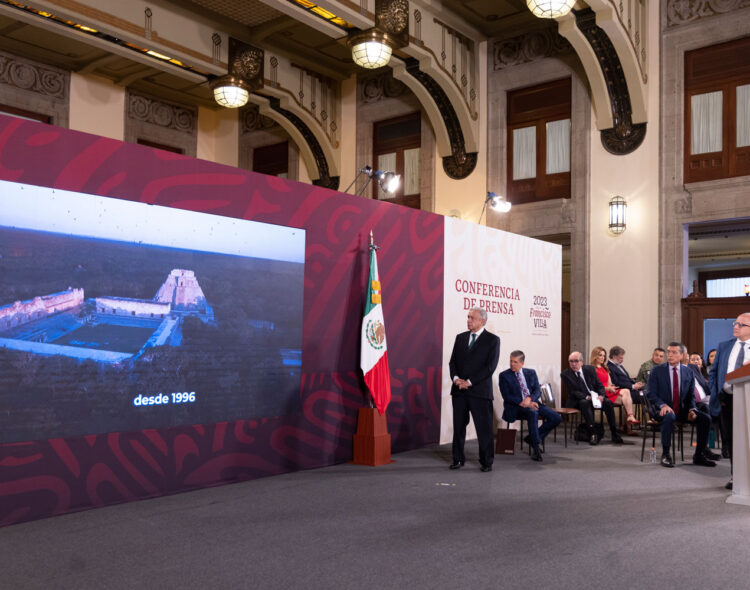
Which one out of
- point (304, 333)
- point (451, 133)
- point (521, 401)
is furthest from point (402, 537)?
point (451, 133)

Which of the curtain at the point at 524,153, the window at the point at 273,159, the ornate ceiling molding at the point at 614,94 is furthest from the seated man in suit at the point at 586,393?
the window at the point at 273,159

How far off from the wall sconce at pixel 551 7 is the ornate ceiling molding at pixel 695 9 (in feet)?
10.6

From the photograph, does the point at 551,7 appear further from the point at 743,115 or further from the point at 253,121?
the point at 253,121

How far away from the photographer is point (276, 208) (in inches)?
251

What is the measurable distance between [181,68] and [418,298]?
715 centimetres

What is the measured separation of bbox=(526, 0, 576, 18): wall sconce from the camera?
852 cm

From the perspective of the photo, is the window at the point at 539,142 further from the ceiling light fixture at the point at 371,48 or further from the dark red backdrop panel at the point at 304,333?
the dark red backdrop panel at the point at 304,333

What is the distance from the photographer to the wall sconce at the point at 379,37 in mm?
10641

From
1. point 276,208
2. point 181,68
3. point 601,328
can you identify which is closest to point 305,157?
point 181,68

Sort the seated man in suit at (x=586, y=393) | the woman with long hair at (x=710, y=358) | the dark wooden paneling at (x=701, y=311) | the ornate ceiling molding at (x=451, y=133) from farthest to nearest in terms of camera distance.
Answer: the ornate ceiling molding at (x=451, y=133), the dark wooden paneling at (x=701, y=311), the woman with long hair at (x=710, y=358), the seated man in suit at (x=586, y=393)

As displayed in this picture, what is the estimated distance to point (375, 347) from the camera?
7109 millimetres

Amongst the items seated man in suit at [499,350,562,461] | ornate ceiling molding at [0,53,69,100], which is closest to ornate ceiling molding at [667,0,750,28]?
seated man in suit at [499,350,562,461]

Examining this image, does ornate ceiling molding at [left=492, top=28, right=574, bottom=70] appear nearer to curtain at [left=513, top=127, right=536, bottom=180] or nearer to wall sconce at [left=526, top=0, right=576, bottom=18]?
curtain at [left=513, top=127, right=536, bottom=180]

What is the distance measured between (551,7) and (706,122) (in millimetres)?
3577
